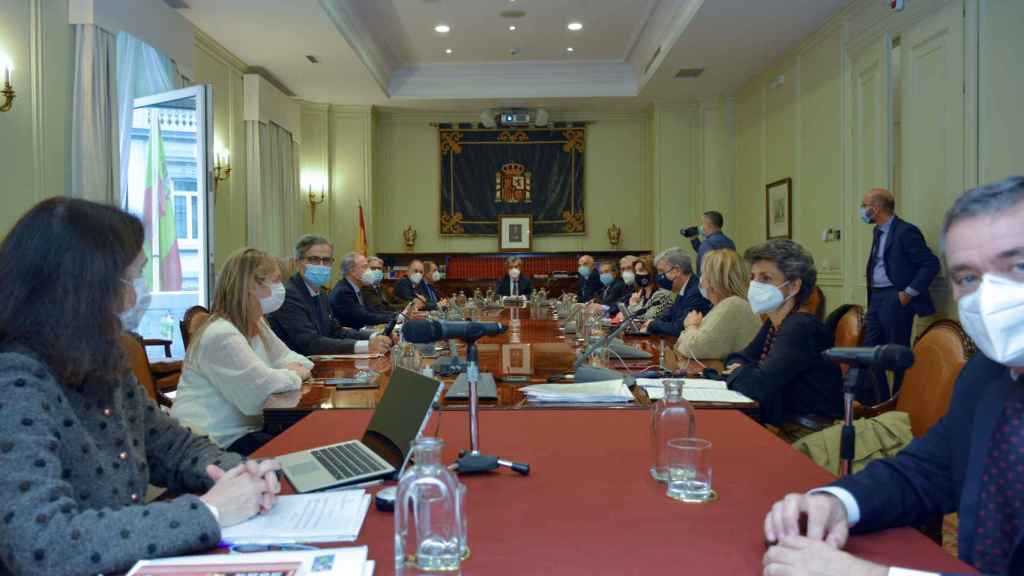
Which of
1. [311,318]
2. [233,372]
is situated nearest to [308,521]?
[233,372]

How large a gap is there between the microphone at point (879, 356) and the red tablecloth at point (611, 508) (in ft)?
0.71

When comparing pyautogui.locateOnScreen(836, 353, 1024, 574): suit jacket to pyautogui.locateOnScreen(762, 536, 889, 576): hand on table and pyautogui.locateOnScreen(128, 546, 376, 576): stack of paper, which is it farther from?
pyautogui.locateOnScreen(128, 546, 376, 576): stack of paper

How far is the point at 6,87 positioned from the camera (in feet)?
13.3

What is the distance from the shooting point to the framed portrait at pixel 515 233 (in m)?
11.1

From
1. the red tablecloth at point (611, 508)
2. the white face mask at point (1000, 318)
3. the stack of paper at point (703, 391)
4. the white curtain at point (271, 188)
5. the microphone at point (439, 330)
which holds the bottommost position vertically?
the red tablecloth at point (611, 508)

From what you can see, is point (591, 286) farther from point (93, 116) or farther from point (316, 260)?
point (93, 116)

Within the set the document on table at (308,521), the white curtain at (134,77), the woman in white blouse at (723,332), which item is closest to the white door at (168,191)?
the white curtain at (134,77)

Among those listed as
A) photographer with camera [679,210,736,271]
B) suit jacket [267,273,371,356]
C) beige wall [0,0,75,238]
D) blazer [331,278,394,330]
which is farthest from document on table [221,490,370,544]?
photographer with camera [679,210,736,271]

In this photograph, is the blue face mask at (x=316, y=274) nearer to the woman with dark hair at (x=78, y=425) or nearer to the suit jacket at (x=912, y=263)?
the woman with dark hair at (x=78, y=425)

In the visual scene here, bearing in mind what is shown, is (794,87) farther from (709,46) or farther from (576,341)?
(576,341)

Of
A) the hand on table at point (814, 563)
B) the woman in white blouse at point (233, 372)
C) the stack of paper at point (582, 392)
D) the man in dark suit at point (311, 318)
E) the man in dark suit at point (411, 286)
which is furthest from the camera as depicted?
the man in dark suit at point (411, 286)

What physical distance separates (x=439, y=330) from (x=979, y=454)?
909 mm

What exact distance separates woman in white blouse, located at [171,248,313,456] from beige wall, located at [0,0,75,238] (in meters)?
2.46

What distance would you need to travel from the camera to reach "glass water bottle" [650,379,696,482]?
4.42 feet
